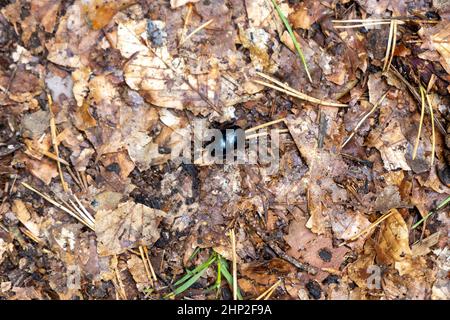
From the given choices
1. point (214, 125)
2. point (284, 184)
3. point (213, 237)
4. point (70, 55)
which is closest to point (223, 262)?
point (213, 237)

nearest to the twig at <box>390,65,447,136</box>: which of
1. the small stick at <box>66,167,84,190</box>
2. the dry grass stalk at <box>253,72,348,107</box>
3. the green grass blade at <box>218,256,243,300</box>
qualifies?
the dry grass stalk at <box>253,72,348,107</box>

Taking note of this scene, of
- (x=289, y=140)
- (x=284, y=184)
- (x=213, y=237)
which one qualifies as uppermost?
(x=289, y=140)

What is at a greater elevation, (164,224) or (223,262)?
(164,224)

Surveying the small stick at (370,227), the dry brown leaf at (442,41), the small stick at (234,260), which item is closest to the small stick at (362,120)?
the dry brown leaf at (442,41)

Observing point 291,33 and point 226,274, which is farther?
point 226,274

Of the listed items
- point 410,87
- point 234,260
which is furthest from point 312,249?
point 410,87

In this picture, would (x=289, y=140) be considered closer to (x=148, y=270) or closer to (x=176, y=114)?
(x=176, y=114)

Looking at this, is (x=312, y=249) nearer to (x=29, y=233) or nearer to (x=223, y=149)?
(x=223, y=149)
